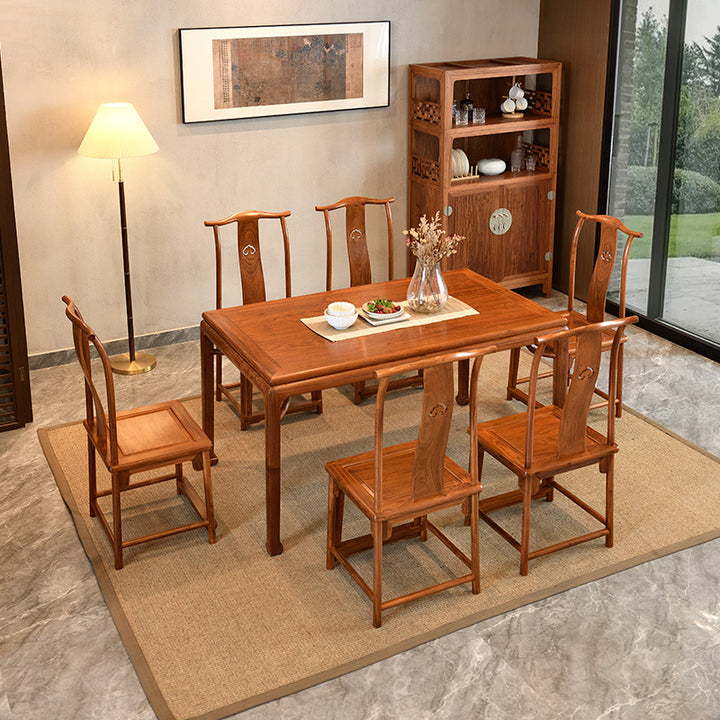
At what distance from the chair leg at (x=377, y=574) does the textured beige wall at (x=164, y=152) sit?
2.79 metres

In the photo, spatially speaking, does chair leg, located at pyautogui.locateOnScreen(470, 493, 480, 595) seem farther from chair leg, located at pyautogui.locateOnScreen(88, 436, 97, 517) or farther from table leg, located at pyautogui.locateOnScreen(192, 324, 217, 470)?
chair leg, located at pyautogui.locateOnScreen(88, 436, 97, 517)

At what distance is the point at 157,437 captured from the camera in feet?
12.2

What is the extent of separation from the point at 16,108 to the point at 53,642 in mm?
2851

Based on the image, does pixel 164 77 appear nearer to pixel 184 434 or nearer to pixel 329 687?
pixel 184 434

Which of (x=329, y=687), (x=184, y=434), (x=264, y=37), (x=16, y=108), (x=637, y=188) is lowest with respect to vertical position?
(x=329, y=687)

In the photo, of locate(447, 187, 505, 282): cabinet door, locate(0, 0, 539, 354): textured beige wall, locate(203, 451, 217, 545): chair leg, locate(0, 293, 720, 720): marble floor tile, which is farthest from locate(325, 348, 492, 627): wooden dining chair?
locate(447, 187, 505, 282): cabinet door

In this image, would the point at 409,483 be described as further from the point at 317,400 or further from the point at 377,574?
the point at 317,400

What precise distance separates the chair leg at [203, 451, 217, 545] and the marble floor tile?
481mm

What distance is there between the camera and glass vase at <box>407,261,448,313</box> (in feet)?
13.3

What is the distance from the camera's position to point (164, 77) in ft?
17.0

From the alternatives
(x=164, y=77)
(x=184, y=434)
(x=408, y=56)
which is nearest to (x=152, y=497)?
(x=184, y=434)

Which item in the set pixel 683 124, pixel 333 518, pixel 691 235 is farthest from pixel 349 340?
pixel 683 124

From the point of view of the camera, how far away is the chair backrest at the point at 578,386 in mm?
3357

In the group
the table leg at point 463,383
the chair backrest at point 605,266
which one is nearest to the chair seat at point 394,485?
the table leg at point 463,383
